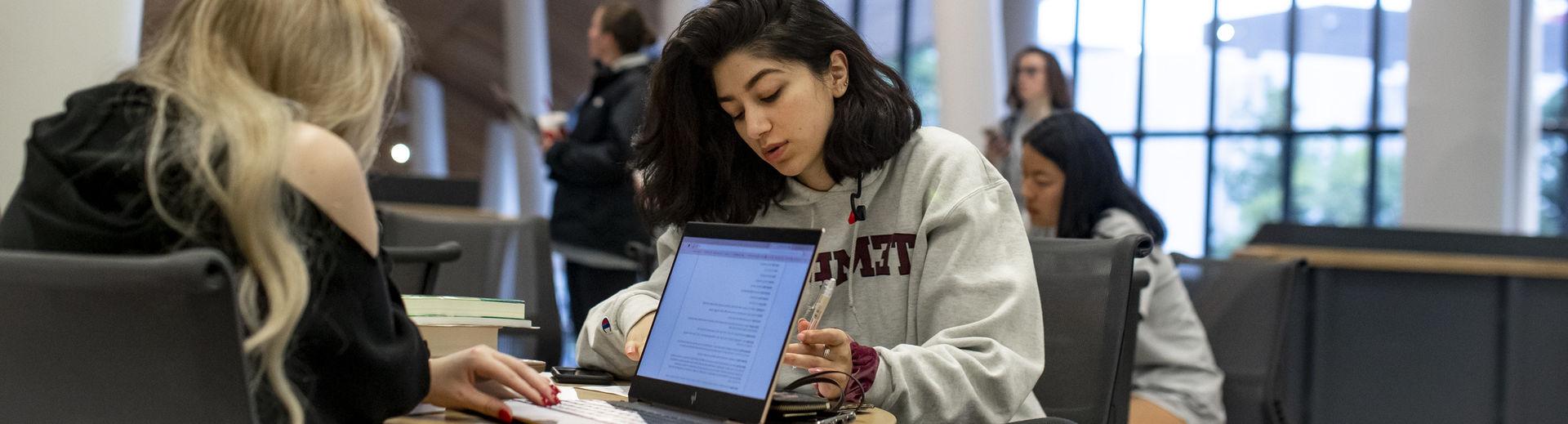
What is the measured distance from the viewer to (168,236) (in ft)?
3.67

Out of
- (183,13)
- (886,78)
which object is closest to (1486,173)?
(886,78)

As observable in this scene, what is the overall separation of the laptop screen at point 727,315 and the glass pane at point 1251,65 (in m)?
8.82

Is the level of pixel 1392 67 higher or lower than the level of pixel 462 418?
higher

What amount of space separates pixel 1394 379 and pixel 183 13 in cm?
473

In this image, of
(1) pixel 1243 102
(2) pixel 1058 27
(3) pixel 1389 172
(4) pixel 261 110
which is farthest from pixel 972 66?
(4) pixel 261 110

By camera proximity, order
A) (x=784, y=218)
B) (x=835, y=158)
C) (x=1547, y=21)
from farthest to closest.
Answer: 1. (x=1547, y=21)
2. (x=784, y=218)
3. (x=835, y=158)

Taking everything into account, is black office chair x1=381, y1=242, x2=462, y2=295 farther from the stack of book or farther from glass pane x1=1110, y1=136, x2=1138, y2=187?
glass pane x1=1110, y1=136, x2=1138, y2=187

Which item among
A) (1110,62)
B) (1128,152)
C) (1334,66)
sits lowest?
(1128,152)

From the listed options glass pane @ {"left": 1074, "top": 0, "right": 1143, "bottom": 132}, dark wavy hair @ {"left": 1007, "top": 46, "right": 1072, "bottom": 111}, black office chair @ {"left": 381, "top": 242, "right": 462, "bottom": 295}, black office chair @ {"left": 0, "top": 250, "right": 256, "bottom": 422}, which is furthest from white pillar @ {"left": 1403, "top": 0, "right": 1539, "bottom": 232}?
black office chair @ {"left": 0, "top": 250, "right": 256, "bottom": 422}

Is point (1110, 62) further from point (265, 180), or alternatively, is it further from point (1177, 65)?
point (265, 180)

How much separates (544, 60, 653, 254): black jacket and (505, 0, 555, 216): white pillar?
828 cm

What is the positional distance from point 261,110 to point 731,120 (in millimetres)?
991

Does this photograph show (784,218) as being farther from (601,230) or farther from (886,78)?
(601,230)

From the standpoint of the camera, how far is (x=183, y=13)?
1220 millimetres
